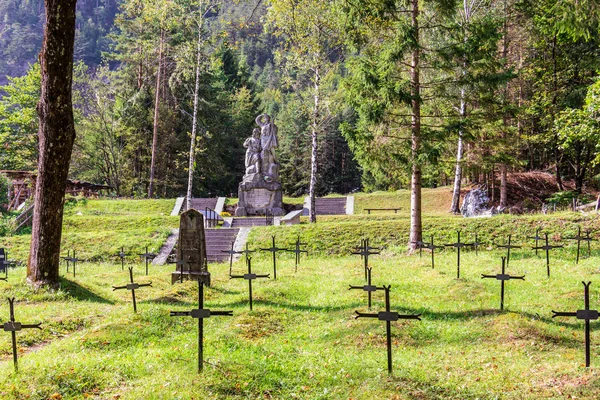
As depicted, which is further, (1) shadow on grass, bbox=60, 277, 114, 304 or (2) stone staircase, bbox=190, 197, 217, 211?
(2) stone staircase, bbox=190, 197, 217, 211

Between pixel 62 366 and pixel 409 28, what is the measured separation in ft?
39.8

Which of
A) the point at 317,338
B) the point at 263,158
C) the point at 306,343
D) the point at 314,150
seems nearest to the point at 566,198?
the point at 314,150

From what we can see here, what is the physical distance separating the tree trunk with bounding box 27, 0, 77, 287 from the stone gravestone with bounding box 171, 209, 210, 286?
264 centimetres

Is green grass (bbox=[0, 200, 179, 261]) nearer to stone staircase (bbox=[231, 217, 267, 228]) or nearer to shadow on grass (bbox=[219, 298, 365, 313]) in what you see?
stone staircase (bbox=[231, 217, 267, 228])

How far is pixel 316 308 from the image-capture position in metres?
8.79

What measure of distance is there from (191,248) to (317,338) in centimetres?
520

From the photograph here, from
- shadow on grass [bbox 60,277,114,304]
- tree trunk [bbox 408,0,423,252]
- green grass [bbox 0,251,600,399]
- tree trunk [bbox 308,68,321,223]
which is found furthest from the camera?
tree trunk [bbox 308,68,321,223]

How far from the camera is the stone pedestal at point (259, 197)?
91.1ft

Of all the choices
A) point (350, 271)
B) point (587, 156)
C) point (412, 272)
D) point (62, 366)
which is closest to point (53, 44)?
point (62, 366)

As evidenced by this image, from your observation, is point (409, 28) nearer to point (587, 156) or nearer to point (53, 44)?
point (53, 44)

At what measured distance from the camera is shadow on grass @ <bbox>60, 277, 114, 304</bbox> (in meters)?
9.52

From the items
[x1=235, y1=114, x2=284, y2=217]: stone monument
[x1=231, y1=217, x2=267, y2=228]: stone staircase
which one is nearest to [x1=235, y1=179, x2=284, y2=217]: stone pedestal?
[x1=235, y1=114, x2=284, y2=217]: stone monument

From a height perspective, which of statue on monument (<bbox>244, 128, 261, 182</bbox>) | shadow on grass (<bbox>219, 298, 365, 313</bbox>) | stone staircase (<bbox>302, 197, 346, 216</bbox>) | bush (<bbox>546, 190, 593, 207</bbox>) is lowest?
shadow on grass (<bbox>219, 298, 365, 313</bbox>)

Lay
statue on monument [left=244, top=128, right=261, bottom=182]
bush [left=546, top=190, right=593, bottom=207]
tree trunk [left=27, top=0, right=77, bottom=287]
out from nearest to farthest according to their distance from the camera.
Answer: tree trunk [left=27, top=0, right=77, bottom=287] < bush [left=546, top=190, right=593, bottom=207] < statue on monument [left=244, top=128, right=261, bottom=182]
